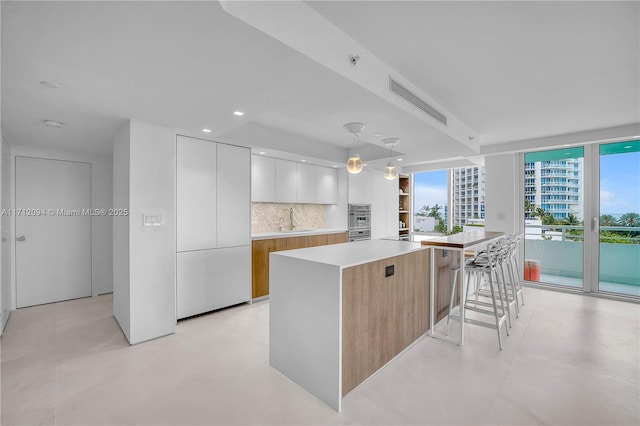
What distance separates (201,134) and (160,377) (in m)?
2.52

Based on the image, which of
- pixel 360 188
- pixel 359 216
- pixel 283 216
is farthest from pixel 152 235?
pixel 360 188

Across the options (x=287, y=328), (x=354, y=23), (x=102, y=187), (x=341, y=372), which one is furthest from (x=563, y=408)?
(x=102, y=187)

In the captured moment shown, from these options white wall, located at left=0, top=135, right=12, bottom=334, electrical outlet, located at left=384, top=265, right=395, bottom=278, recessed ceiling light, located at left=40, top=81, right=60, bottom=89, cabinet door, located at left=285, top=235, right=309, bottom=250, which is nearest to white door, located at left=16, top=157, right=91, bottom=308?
white wall, located at left=0, top=135, right=12, bottom=334

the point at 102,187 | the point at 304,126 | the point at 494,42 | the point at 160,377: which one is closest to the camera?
the point at 494,42

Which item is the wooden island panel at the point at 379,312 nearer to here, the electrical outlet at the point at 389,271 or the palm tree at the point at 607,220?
the electrical outlet at the point at 389,271

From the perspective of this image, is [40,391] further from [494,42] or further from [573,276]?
[573,276]

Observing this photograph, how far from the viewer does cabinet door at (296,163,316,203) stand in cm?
522

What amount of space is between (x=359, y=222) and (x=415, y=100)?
11.1 feet

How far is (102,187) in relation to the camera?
4.61 m

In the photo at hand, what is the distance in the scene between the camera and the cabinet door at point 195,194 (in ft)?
11.5

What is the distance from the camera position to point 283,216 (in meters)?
5.35

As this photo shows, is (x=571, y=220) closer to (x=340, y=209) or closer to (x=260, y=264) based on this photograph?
(x=340, y=209)

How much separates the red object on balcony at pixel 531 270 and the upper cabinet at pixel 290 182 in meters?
3.61

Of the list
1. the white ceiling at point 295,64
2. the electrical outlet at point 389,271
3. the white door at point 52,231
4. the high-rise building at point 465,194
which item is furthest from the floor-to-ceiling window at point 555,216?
the white door at point 52,231
